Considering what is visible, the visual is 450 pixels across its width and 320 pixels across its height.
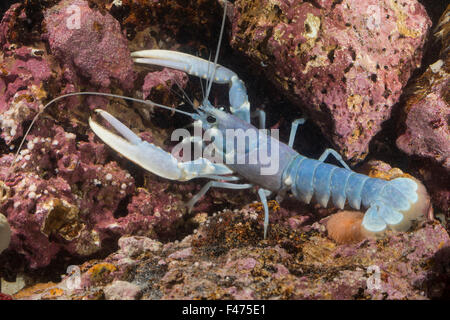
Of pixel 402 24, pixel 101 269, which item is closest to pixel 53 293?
pixel 101 269

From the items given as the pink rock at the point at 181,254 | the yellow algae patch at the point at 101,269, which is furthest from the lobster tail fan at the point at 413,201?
the yellow algae patch at the point at 101,269

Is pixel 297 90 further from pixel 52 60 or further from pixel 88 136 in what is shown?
pixel 52 60

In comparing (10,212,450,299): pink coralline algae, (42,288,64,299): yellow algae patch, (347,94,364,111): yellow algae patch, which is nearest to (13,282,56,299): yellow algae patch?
(10,212,450,299): pink coralline algae

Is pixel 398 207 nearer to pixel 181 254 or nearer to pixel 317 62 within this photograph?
pixel 317 62

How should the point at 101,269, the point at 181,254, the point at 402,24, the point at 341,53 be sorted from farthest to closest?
1. the point at 402,24
2. the point at 341,53
3. the point at 181,254
4. the point at 101,269

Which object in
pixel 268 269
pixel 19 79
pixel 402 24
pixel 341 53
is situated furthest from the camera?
pixel 402 24

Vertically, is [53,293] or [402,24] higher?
[402,24]
